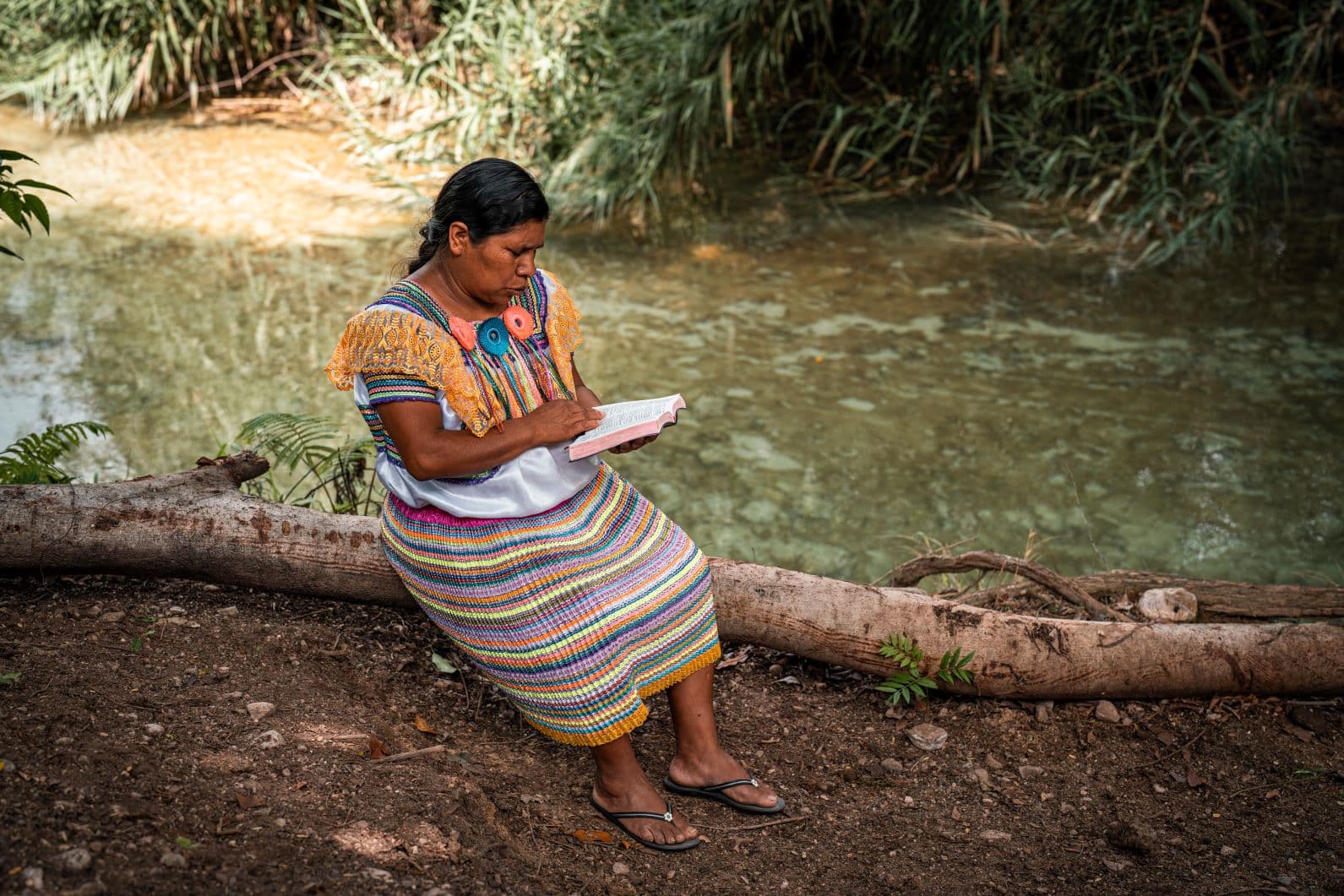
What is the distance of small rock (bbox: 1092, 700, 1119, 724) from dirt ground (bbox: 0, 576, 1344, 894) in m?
0.02

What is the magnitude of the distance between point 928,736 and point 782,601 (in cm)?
44

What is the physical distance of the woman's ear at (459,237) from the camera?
7.36ft

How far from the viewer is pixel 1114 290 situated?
5969 millimetres

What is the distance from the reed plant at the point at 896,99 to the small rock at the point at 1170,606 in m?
3.30

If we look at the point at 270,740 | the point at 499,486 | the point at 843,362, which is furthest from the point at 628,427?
the point at 843,362

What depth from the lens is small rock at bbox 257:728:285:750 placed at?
7.40ft

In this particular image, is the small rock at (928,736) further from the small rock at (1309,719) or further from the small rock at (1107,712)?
the small rock at (1309,719)

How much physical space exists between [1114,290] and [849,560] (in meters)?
2.78

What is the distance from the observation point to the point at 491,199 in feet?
7.26

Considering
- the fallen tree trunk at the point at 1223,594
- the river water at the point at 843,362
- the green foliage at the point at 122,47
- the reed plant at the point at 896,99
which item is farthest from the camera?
the green foliage at the point at 122,47

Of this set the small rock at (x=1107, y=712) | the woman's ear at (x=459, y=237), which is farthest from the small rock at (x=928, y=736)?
the woman's ear at (x=459, y=237)

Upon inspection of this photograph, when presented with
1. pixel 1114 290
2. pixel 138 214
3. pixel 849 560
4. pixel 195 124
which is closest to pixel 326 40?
pixel 195 124

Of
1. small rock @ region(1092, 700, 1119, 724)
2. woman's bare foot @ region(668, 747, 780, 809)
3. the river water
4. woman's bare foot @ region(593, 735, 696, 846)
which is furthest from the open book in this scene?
the river water

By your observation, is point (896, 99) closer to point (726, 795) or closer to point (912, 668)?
point (912, 668)
